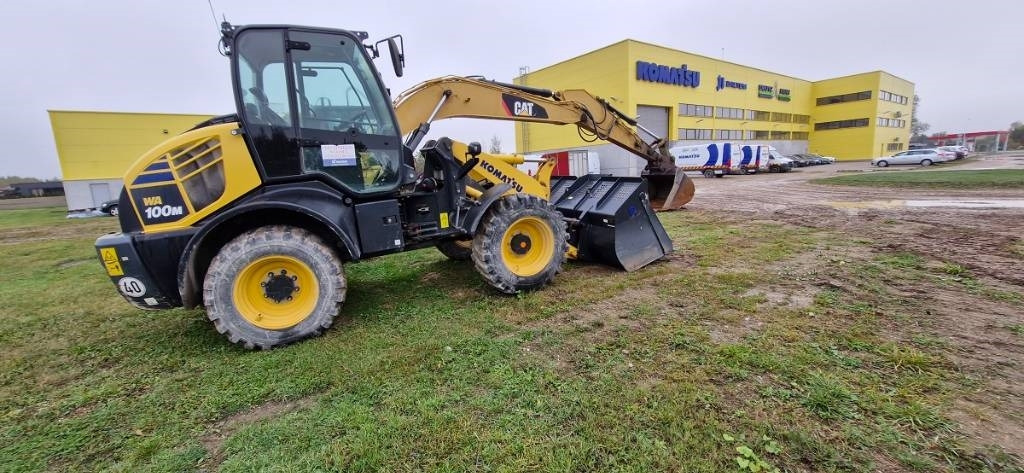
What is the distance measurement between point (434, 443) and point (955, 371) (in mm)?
3410

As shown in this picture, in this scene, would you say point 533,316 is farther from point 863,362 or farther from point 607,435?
point 863,362

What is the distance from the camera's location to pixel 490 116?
5.45 metres

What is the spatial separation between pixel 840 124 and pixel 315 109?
65.1 meters

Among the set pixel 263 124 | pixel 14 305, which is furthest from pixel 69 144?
pixel 263 124

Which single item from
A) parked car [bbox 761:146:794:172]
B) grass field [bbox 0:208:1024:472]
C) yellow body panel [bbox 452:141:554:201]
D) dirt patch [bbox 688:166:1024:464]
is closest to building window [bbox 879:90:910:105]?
parked car [bbox 761:146:794:172]

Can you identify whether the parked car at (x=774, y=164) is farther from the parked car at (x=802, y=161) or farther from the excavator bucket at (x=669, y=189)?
the excavator bucket at (x=669, y=189)

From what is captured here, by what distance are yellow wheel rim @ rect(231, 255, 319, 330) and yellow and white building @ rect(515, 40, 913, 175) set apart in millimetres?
26147

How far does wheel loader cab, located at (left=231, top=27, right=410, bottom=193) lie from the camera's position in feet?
12.0

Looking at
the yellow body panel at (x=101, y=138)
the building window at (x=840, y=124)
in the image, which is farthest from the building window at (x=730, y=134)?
the yellow body panel at (x=101, y=138)

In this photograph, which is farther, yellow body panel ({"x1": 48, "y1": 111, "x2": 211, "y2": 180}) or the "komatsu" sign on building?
the "komatsu" sign on building

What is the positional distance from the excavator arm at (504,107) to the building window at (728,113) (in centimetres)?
3842

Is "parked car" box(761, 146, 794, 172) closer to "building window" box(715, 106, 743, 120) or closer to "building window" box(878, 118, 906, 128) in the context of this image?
"building window" box(715, 106, 743, 120)

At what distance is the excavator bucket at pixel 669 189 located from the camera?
9.16 m

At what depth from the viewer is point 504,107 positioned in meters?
5.41
